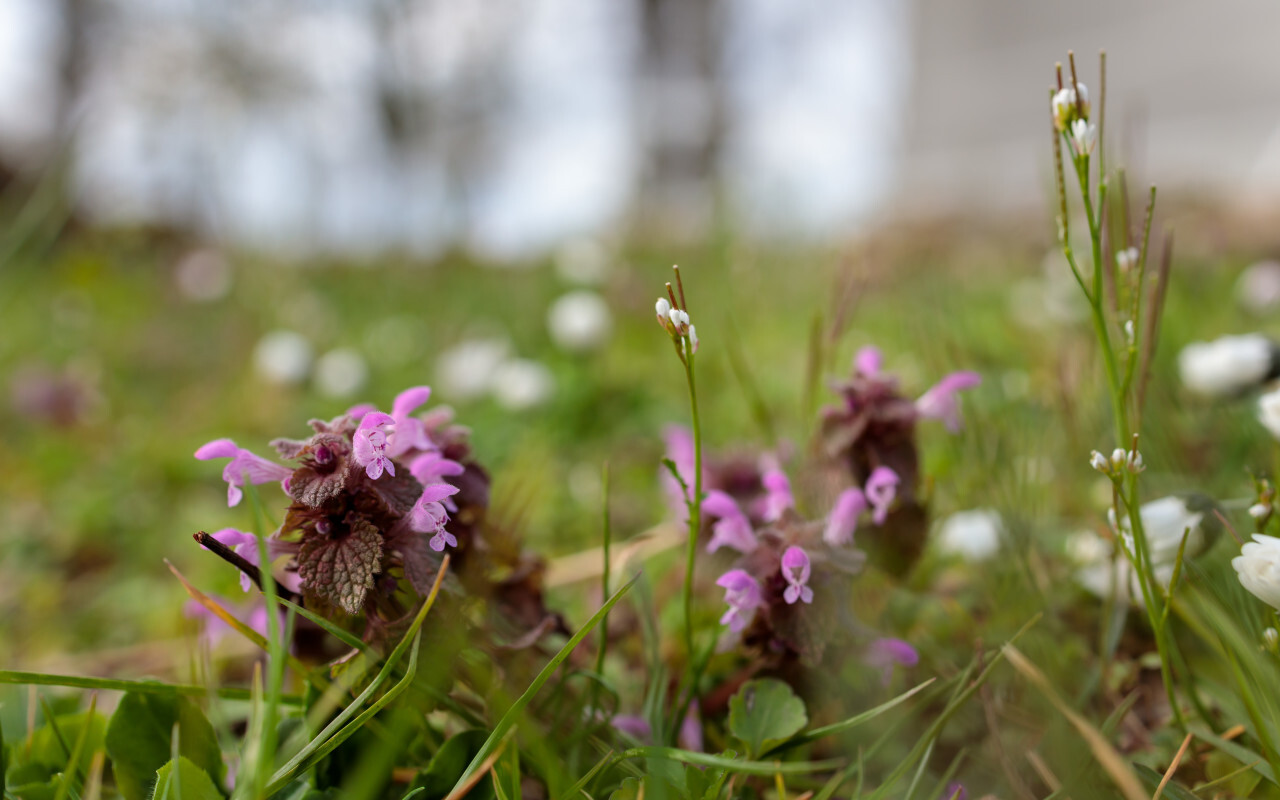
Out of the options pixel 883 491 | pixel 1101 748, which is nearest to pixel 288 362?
pixel 883 491

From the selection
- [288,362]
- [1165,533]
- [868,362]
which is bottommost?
[288,362]

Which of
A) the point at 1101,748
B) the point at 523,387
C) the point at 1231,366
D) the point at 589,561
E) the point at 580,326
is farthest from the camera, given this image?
the point at 580,326

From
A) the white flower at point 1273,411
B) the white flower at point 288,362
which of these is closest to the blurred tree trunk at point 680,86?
the white flower at point 288,362

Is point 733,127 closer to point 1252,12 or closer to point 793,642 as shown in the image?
point 1252,12

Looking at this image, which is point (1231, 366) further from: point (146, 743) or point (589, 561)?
point (146, 743)

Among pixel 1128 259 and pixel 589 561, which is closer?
pixel 1128 259

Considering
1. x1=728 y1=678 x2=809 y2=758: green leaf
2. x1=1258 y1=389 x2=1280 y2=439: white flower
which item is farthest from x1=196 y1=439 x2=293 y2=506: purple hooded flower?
x1=1258 y1=389 x2=1280 y2=439: white flower
